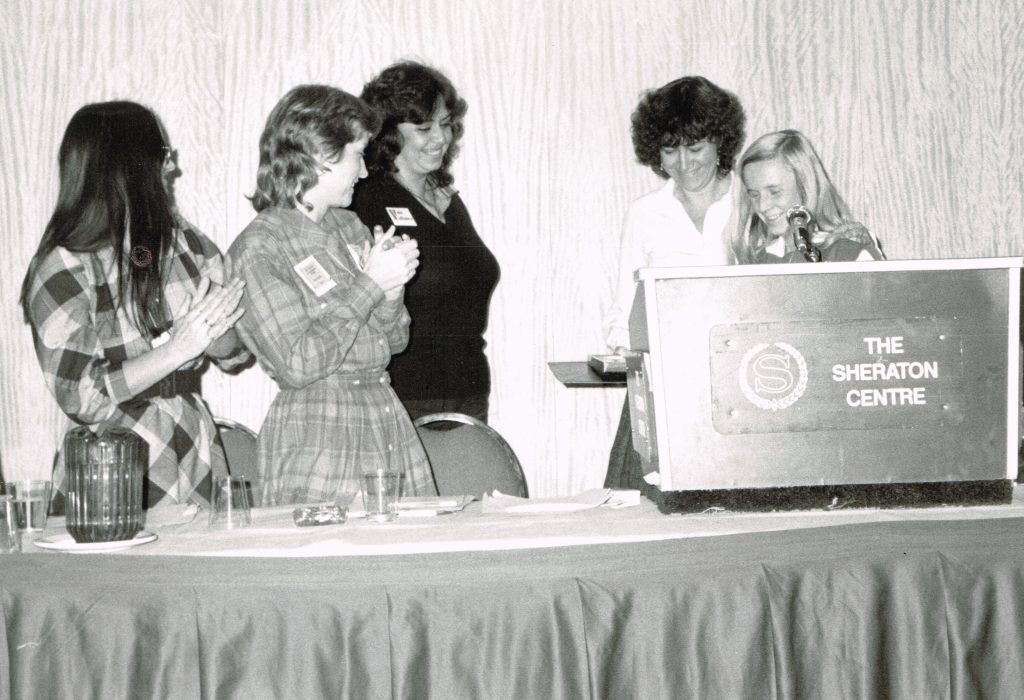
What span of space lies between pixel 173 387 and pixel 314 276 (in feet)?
1.27

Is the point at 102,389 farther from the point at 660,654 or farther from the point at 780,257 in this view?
the point at 780,257

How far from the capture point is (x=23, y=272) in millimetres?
3504

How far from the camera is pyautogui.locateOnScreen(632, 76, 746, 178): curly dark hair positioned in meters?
3.25

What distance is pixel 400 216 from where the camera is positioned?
3.01 meters

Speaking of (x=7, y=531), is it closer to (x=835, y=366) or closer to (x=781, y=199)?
(x=835, y=366)

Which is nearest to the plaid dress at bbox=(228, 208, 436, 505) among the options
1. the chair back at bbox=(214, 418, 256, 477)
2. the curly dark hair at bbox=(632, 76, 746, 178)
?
the chair back at bbox=(214, 418, 256, 477)

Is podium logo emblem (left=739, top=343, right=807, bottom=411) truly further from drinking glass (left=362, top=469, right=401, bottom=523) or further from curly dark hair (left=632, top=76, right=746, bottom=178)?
curly dark hair (left=632, top=76, right=746, bottom=178)

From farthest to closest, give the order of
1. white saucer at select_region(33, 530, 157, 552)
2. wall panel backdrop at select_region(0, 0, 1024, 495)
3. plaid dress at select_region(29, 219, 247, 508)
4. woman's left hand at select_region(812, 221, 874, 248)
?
wall panel backdrop at select_region(0, 0, 1024, 495)
woman's left hand at select_region(812, 221, 874, 248)
plaid dress at select_region(29, 219, 247, 508)
white saucer at select_region(33, 530, 157, 552)

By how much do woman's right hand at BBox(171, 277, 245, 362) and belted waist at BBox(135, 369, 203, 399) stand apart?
134mm

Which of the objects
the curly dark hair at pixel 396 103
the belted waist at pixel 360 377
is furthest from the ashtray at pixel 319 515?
the curly dark hair at pixel 396 103

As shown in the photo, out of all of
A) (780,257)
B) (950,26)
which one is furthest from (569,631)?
(950,26)

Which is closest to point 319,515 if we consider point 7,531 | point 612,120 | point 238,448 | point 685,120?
point 7,531

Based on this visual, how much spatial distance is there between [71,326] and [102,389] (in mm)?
135

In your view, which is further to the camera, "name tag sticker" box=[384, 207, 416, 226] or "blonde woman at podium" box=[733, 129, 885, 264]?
"name tag sticker" box=[384, 207, 416, 226]
